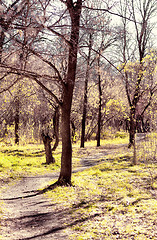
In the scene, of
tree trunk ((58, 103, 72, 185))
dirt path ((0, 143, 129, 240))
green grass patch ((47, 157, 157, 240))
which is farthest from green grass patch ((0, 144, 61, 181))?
green grass patch ((47, 157, 157, 240))

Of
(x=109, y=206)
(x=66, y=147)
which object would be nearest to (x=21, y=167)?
(x=66, y=147)

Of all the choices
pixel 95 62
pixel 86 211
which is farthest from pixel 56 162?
pixel 95 62

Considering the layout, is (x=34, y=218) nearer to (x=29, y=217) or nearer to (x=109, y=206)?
(x=29, y=217)

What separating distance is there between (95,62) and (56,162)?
10449 mm

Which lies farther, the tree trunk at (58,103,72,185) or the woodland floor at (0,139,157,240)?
the tree trunk at (58,103,72,185)

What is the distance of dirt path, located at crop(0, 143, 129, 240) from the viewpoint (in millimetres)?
4840

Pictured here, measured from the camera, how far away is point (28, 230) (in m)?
5.11

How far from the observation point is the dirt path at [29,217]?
4.84 m

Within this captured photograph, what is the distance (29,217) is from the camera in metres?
5.88

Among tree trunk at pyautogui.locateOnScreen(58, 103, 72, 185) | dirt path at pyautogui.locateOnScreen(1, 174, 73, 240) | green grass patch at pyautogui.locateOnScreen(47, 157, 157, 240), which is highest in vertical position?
tree trunk at pyautogui.locateOnScreen(58, 103, 72, 185)

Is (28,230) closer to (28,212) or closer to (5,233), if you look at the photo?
(5,233)

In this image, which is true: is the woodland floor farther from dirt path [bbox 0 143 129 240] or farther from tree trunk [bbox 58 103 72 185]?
tree trunk [bbox 58 103 72 185]

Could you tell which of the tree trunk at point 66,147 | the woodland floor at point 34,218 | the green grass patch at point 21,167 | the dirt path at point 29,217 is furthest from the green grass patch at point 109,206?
the green grass patch at point 21,167

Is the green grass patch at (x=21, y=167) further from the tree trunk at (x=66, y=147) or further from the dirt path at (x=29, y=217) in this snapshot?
the tree trunk at (x=66, y=147)
